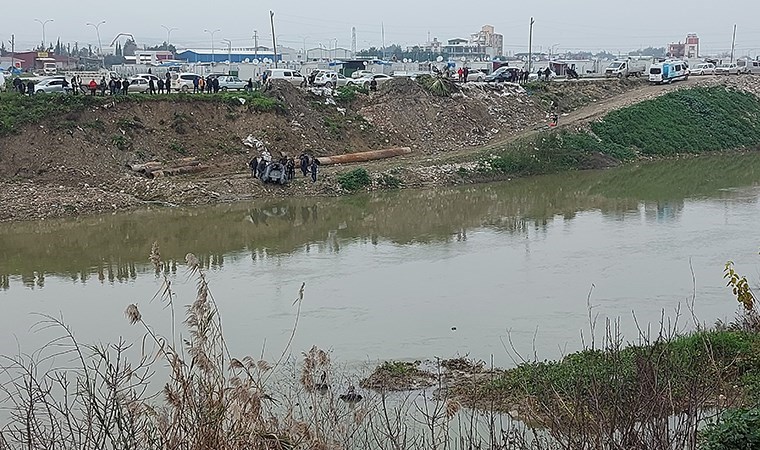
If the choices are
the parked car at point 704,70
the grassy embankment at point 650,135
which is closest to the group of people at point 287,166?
the grassy embankment at point 650,135

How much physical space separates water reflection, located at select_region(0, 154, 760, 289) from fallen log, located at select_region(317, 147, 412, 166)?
3.48 meters

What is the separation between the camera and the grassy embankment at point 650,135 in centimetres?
3475

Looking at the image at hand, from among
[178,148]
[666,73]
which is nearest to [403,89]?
[178,148]

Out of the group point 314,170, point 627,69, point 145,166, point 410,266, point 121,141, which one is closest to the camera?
point 410,266

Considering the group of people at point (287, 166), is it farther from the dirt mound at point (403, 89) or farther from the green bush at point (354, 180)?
the dirt mound at point (403, 89)

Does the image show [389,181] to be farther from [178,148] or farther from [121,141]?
[121,141]

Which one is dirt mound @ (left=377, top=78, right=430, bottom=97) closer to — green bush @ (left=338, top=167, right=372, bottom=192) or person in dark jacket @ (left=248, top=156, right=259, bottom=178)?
green bush @ (left=338, top=167, right=372, bottom=192)

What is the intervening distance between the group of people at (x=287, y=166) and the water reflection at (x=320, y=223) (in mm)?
1504

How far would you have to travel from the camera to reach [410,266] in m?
20.4

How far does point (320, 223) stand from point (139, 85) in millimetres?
14635

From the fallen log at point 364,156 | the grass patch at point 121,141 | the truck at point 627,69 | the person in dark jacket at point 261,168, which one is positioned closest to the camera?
the person in dark jacket at point 261,168

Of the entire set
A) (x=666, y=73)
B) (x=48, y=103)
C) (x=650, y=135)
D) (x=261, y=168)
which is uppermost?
(x=666, y=73)

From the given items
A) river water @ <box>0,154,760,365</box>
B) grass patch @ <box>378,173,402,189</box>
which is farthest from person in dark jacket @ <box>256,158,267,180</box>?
grass patch @ <box>378,173,402,189</box>

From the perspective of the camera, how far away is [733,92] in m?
47.6
